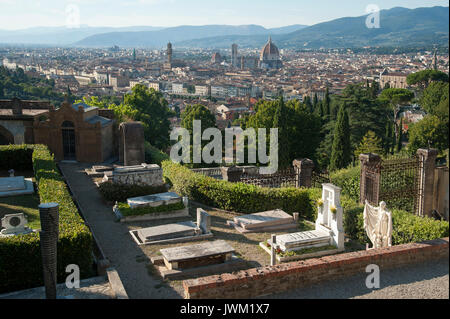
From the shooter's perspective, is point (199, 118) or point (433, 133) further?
point (199, 118)

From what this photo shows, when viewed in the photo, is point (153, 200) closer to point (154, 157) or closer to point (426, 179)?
point (154, 157)

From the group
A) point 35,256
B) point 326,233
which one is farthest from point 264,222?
point 35,256

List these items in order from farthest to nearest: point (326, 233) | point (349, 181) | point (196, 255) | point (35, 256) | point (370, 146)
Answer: point (370, 146) → point (349, 181) → point (326, 233) → point (196, 255) → point (35, 256)

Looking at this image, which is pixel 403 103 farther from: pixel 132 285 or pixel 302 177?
pixel 132 285

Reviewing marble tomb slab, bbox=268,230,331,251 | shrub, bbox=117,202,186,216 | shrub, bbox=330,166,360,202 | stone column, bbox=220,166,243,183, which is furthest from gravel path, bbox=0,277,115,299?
shrub, bbox=330,166,360,202

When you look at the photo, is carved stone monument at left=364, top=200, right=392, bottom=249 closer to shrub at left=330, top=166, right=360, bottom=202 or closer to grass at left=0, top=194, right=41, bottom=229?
shrub at left=330, top=166, right=360, bottom=202

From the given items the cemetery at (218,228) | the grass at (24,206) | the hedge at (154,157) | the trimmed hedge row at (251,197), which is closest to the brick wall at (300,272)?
the cemetery at (218,228)
